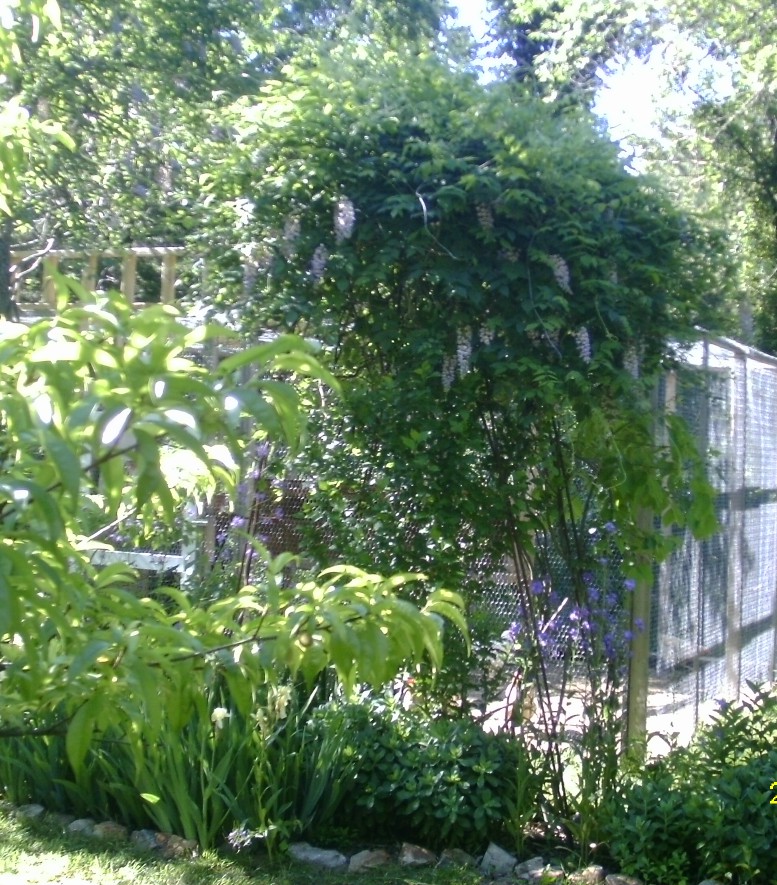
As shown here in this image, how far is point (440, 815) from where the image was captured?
4.54 metres

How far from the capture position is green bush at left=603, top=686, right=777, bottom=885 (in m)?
4.23

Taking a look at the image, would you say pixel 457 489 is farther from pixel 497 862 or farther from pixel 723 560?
pixel 723 560

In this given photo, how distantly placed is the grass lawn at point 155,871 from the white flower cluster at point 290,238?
2.68 meters

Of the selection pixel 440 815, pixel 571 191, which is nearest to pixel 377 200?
pixel 571 191

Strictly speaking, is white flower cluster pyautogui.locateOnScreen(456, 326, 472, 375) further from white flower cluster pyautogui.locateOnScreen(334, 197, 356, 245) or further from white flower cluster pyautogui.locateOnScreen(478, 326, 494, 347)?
white flower cluster pyautogui.locateOnScreen(334, 197, 356, 245)

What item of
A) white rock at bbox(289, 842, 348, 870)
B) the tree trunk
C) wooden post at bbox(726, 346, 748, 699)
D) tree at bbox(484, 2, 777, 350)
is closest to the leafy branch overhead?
white rock at bbox(289, 842, 348, 870)

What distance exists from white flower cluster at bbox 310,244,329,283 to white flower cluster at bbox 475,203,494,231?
725mm

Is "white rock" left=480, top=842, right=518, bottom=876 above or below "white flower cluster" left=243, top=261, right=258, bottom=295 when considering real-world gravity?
below

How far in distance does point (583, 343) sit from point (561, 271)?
1.12ft

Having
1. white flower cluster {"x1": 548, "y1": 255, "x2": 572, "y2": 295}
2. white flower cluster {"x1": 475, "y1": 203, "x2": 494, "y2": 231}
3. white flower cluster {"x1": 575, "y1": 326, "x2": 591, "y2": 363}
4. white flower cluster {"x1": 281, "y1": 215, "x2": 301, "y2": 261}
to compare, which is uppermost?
white flower cluster {"x1": 475, "y1": 203, "x2": 494, "y2": 231}

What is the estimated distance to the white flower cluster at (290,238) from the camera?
4.98 m

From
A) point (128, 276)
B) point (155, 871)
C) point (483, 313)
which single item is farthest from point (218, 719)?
point (128, 276)

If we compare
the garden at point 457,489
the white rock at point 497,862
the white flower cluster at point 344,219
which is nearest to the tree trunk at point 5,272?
the garden at point 457,489

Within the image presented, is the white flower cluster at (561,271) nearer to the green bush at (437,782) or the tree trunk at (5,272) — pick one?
the green bush at (437,782)
